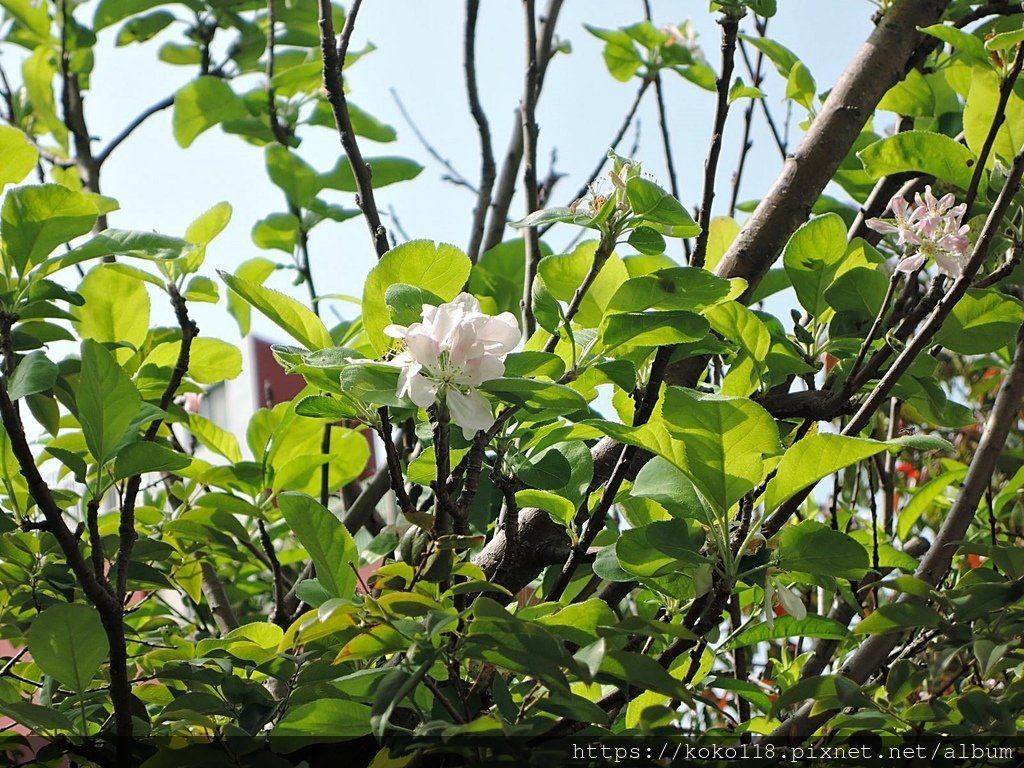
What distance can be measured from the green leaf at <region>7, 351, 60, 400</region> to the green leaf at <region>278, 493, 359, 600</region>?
0.21 m

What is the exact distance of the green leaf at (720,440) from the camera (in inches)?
27.5

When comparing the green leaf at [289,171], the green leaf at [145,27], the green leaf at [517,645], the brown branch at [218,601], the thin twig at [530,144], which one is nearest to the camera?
the green leaf at [517,645]

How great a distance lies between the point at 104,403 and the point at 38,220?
19cm

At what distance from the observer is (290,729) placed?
67 cm

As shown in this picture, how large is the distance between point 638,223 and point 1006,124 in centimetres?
44

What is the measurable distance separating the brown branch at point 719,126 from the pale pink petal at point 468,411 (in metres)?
0.25

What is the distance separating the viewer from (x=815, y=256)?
0.95 m

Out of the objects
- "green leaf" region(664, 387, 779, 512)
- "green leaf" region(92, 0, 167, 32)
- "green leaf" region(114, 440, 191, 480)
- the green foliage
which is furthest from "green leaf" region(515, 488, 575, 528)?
"green leaf" region(92, 0, 167, 32)

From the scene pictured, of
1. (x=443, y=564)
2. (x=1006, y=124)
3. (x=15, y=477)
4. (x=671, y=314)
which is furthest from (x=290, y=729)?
(x=1006, y=124)

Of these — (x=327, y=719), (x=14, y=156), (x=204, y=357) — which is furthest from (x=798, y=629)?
(x=14, y=156)

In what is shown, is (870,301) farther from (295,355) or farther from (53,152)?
(53,152)

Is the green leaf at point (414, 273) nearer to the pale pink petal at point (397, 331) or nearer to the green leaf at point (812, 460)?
the pale pink petal at point (397, 331)

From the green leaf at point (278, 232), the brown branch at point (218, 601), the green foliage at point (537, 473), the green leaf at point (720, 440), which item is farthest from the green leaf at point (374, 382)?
the green leaf at point (278, 232)

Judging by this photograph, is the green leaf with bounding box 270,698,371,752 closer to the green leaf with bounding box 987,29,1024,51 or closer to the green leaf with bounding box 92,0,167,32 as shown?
the green leaf with bounding box 987,29,1024,51
